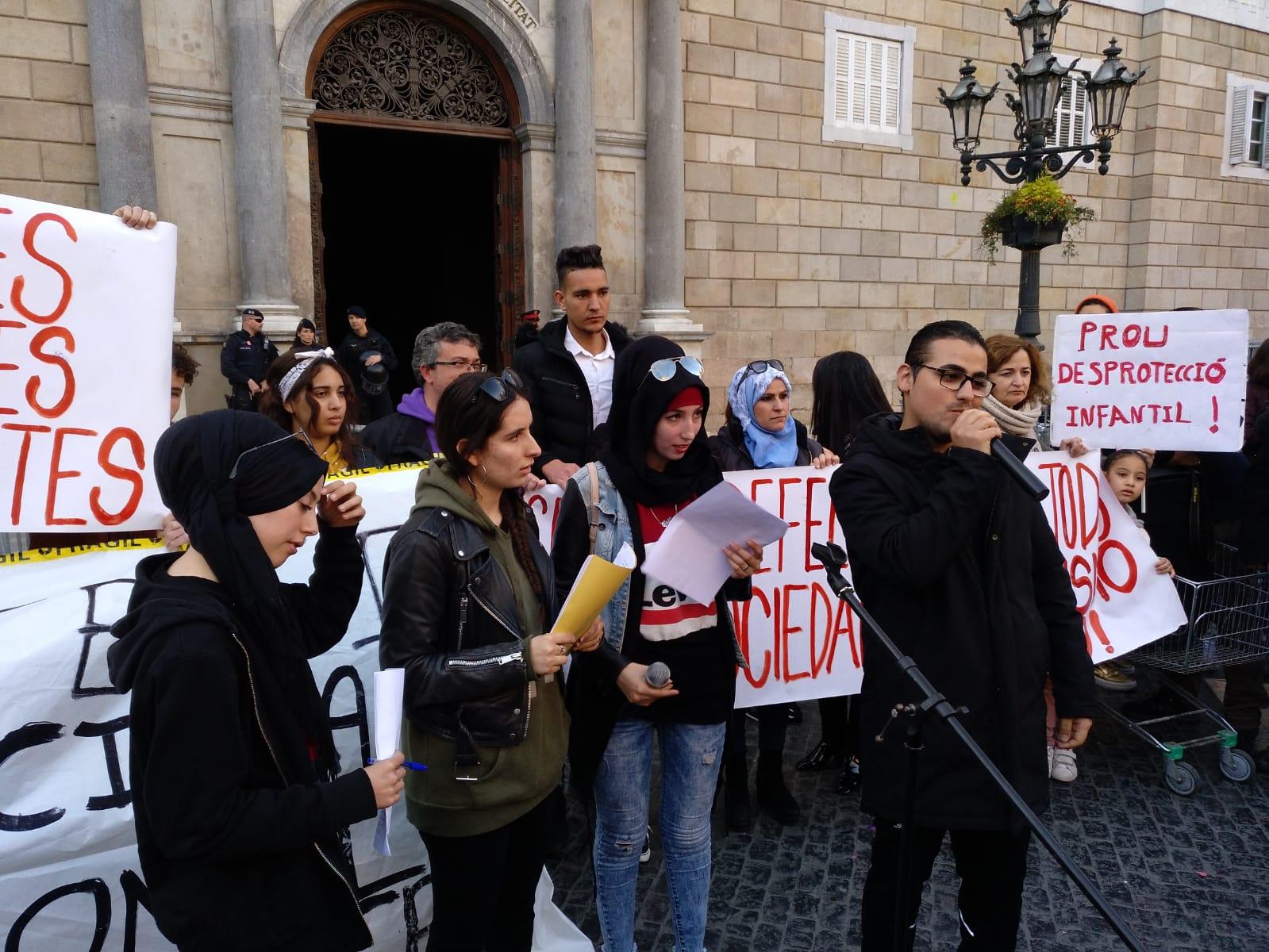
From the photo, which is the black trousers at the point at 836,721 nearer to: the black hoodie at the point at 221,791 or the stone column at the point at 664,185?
the black hoodie at the point at 221,791

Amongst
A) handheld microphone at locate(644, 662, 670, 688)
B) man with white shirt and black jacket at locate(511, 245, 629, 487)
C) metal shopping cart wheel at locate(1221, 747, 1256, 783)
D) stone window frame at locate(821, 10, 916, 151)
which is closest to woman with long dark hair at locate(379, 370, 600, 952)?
handheld microphone at locate(644, 662, 670, 688)

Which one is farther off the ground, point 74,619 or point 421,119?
point 421,119

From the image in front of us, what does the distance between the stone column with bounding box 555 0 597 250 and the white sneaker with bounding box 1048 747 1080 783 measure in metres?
7.02

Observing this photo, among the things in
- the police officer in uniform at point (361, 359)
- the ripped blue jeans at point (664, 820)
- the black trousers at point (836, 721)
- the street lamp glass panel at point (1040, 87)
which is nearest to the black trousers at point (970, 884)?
the ripped blue jeans at point (664, 820)

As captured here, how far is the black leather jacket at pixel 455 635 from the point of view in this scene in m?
2.03

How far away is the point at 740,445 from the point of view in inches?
157

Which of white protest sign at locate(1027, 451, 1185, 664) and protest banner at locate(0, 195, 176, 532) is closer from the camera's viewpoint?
protest banner at locate(0, 195, 176, 532)

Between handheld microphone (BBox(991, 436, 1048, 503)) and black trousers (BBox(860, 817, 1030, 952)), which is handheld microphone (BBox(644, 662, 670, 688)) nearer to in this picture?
black trousers (BBox(860, 817, 1030, 952))

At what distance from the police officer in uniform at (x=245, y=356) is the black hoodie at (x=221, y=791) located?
22.0ft

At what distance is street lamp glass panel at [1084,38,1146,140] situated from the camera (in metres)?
7.92

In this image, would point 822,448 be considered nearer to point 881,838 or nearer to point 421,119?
point 881,838

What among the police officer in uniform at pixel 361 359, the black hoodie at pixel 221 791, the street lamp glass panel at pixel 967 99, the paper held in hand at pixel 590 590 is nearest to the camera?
the black hoodie at pixel 221 791

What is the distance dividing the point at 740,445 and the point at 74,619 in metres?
2.58

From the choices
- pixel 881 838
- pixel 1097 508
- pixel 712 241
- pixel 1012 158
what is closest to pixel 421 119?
pixel 712 241
